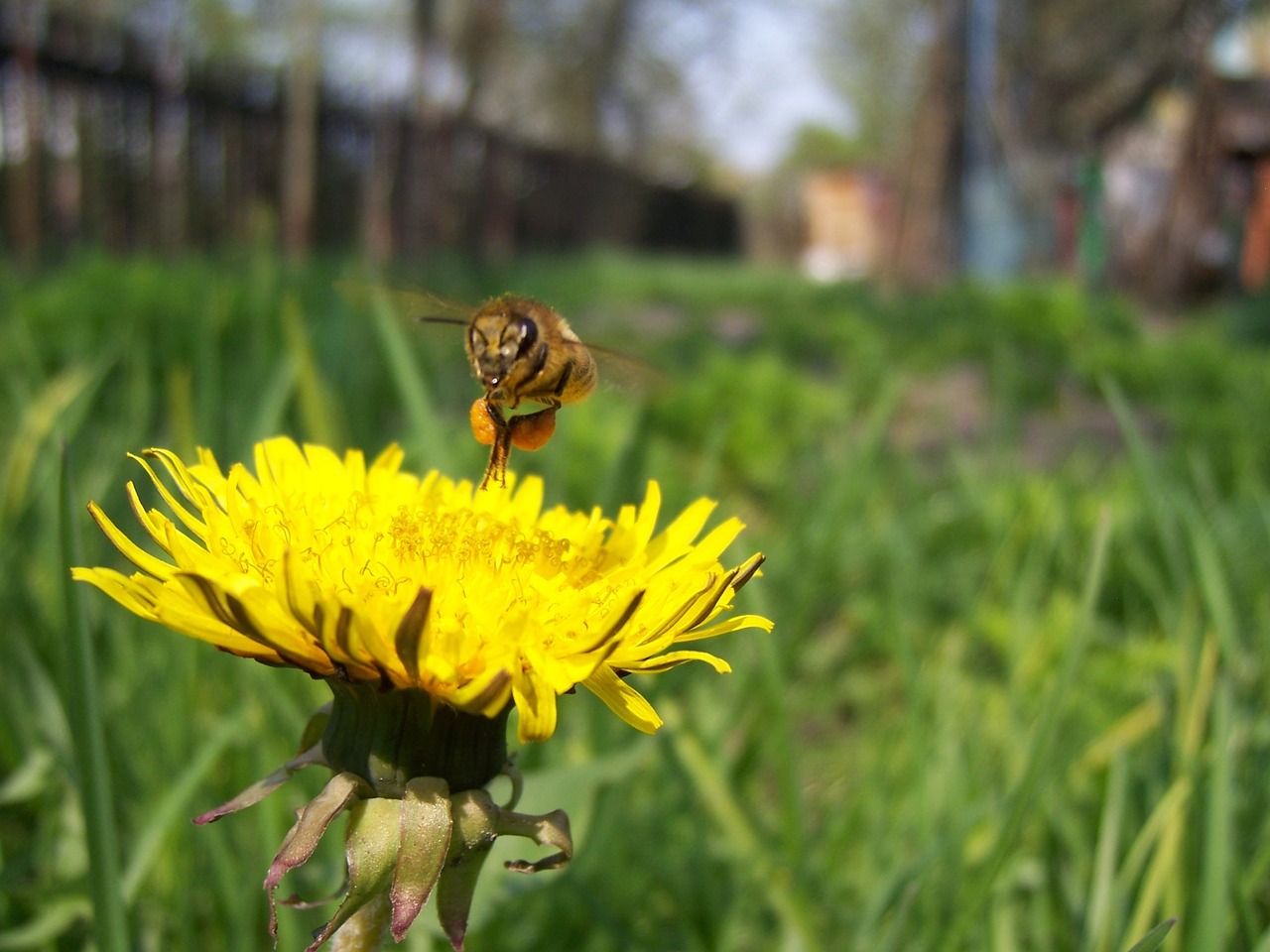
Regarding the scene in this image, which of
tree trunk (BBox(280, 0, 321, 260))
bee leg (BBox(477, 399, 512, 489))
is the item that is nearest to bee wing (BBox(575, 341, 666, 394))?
bee leg (BBox(477, 399, 512, 489))

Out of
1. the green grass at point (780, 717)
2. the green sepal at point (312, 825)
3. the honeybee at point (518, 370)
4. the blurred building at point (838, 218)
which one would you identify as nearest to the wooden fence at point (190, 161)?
the green grass at point (780, 717)

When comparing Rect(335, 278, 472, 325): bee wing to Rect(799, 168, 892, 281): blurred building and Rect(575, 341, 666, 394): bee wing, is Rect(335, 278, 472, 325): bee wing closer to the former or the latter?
Rect(575, 341, 666, 394): bee wing

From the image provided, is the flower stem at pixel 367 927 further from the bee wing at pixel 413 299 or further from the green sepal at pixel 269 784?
the bee wing at pixel 413 299

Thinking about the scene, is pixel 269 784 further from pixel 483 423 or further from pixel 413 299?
pixel 413 299

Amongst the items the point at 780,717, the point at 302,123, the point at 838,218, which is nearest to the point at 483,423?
the point at 780,717

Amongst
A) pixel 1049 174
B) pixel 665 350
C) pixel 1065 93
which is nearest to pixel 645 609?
pixel 665 350

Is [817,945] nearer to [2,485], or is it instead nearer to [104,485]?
[104,485]
